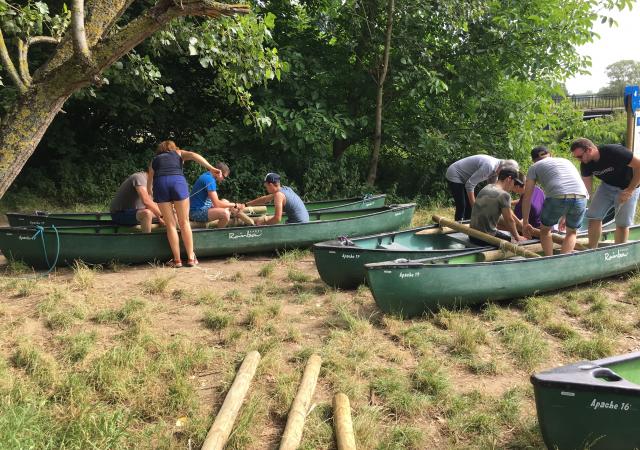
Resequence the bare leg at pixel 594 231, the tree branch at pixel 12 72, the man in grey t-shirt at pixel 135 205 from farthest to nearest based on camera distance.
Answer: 1. the man in grey t-shirt at pixel 135 205
2. the bare leg at pixel 594 231
3. the tree branch at pixel 12 72

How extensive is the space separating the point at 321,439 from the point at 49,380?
2051 millimetres

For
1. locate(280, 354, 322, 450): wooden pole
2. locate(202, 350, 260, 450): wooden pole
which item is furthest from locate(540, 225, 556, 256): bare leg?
locate(202, 350, 260, 450): wooden pole

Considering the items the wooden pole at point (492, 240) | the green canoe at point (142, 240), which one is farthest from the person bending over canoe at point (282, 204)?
the wooden pole at point (492, 240)

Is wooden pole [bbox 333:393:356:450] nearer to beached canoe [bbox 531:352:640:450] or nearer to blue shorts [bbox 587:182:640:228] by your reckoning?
beached canoe [bbox 531:352:640:450]

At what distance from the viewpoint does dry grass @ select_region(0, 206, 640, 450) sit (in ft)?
11.1

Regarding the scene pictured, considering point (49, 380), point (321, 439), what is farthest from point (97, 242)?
point (321, 439)

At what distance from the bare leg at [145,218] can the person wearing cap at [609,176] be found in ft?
18.0

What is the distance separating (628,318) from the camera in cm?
544

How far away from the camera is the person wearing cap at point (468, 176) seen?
8.06 metres

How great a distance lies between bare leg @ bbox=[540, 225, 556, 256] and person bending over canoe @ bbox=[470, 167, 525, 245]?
13.5 inches

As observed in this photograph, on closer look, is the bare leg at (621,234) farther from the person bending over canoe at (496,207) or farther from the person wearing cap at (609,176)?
the person bending over canoe at (496,207)

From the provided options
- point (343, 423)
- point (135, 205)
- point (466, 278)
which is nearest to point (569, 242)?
point (466, 278)

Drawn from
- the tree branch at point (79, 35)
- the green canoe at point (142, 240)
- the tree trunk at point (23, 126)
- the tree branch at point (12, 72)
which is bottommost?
the green canoe at point (142, 240)

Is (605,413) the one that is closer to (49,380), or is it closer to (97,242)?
(49,380)
